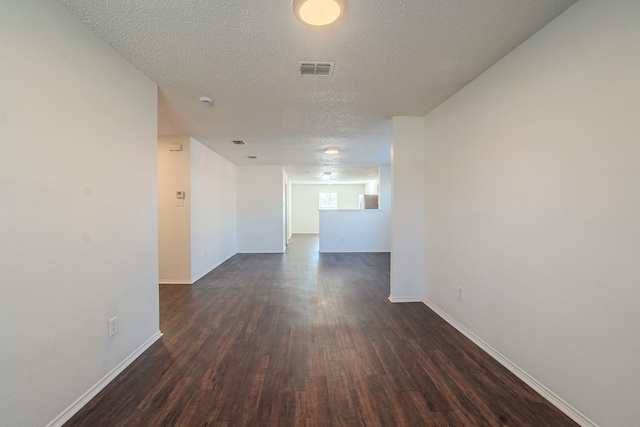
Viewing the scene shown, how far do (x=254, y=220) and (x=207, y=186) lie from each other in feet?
7.25

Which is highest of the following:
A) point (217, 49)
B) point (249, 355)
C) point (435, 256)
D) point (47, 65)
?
point (217, 49)

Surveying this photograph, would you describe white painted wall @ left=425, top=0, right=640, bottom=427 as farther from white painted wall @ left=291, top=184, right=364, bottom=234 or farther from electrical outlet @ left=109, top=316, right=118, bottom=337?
white painted wall @ left=291, top=184, right=364, bottom=234

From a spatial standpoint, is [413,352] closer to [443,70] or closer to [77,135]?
[443,70]

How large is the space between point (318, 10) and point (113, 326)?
8.27ft

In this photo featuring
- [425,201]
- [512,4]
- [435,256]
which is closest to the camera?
[512,4]

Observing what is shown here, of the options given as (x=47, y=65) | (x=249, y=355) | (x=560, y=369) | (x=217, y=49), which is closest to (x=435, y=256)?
(x=560, y=369)

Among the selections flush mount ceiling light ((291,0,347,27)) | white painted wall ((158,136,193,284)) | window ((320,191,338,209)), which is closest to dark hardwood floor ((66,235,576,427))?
white painted wall ((158,136,193,284))

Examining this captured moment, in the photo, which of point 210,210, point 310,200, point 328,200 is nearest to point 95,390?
point 210,210

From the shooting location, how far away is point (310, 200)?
1141 centimetres

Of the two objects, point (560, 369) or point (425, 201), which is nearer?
point (560, 369)

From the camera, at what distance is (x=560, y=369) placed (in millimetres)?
1467

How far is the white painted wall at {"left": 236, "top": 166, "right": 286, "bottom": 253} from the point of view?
6691mm

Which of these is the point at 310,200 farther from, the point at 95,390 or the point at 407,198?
the point at 95,390

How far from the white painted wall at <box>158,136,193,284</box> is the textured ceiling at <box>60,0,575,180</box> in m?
0.94
